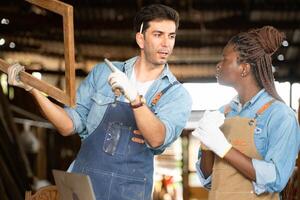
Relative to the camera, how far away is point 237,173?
248cm

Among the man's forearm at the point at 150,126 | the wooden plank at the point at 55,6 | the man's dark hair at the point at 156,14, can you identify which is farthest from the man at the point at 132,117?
the wooden plank at the point at 55,6

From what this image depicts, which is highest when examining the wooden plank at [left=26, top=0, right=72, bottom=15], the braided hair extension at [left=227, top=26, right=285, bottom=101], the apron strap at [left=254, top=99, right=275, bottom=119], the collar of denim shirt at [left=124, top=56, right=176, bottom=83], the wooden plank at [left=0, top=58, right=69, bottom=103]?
the wooden plank at [left=26, top=0, right=72, bottom=15]

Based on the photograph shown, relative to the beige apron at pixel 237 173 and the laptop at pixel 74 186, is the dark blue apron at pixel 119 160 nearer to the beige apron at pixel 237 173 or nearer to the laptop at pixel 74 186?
the laptop at pixel 74 186

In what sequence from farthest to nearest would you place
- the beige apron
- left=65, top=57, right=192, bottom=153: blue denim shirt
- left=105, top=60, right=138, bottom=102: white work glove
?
left=65, top=57, right=192, bottom=153: blue denim shirt < the beige apron < left=105, top=60, right=138, bottom=102: white work glove

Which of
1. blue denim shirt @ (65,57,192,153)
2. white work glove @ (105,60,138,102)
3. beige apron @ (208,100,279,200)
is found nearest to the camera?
white work glove @ (105,60,138,102)

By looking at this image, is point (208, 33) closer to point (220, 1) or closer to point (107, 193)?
point (220, 1)

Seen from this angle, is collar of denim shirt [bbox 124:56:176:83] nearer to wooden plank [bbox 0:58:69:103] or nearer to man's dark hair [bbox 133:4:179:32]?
man's dark hair [bbox 133:4:179:32]

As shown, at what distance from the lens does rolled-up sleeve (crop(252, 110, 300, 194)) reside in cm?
239

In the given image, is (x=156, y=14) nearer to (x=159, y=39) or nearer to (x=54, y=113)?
(x=159, y=39)

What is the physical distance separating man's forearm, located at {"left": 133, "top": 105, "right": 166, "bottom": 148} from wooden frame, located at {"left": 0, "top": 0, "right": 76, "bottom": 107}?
288mm

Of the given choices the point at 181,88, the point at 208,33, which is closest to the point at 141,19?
the point at 181,88

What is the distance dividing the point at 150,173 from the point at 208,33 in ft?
22.4

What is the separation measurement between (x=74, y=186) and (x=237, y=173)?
59 cm

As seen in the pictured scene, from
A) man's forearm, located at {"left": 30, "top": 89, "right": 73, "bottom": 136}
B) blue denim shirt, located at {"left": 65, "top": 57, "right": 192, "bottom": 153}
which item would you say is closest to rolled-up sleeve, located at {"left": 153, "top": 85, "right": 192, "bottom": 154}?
blue denim shirt, located at {"left": 65, "top": 57, "right": 192, "bottom": 153}
